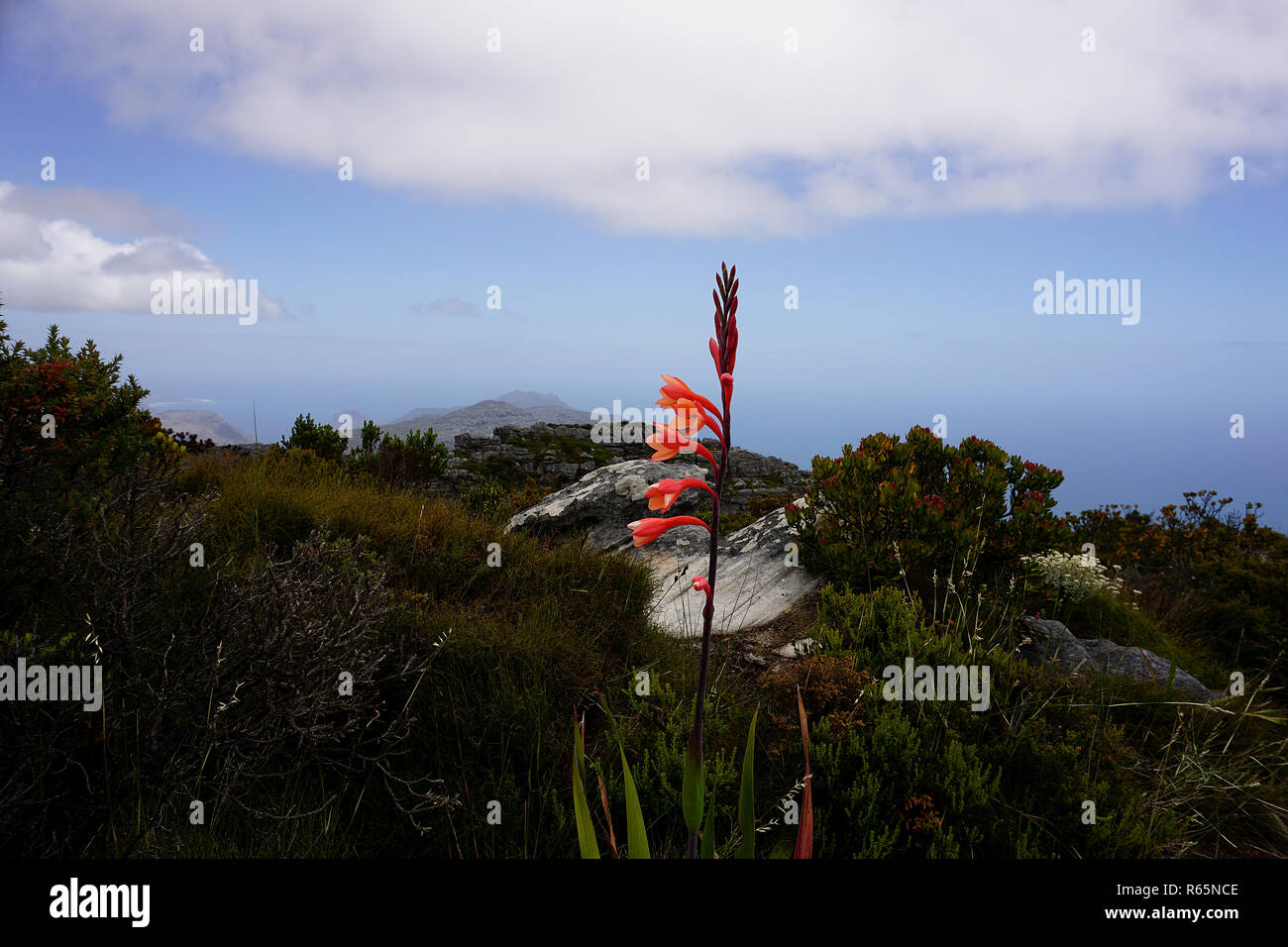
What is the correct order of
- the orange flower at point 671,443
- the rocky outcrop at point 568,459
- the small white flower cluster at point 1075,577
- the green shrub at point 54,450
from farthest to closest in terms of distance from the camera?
the rocky outcrop at point 568,459, the small white flower cluster at point 1075,577, the green shrub at point 54,450, the orange flower at point 671,443

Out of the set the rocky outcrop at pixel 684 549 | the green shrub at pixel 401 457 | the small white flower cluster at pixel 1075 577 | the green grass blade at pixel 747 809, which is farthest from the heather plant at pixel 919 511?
the green shrub at pixel 401 457

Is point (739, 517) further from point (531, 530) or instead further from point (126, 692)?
point (126, 692)

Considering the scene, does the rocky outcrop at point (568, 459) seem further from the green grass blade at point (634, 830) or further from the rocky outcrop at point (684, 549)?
the green grass blade at point (634, 830)

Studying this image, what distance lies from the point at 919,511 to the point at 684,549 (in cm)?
315

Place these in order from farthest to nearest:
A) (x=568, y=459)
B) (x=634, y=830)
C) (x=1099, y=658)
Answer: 1. (x=568, y=459)
2. (x=1099, y=658)
3. (x=634, y=830)

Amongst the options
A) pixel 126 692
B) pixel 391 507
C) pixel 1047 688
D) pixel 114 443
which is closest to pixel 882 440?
pixel 1047 688

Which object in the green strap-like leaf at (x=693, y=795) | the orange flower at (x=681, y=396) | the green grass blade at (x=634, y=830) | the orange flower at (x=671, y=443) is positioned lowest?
the green grass blade at (x=634, y=830)

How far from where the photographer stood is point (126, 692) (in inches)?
136

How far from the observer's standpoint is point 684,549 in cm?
840

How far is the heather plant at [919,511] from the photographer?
603 centimetres

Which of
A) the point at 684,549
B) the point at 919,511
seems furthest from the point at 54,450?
the point at 919,511

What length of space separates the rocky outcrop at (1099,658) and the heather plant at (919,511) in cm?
76

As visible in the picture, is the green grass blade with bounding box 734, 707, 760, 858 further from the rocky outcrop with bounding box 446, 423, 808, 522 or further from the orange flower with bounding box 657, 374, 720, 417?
the rocky outcrop with bounding box 446, 423, 808, 522

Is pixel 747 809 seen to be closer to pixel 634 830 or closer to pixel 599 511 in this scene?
pixel 634 830
